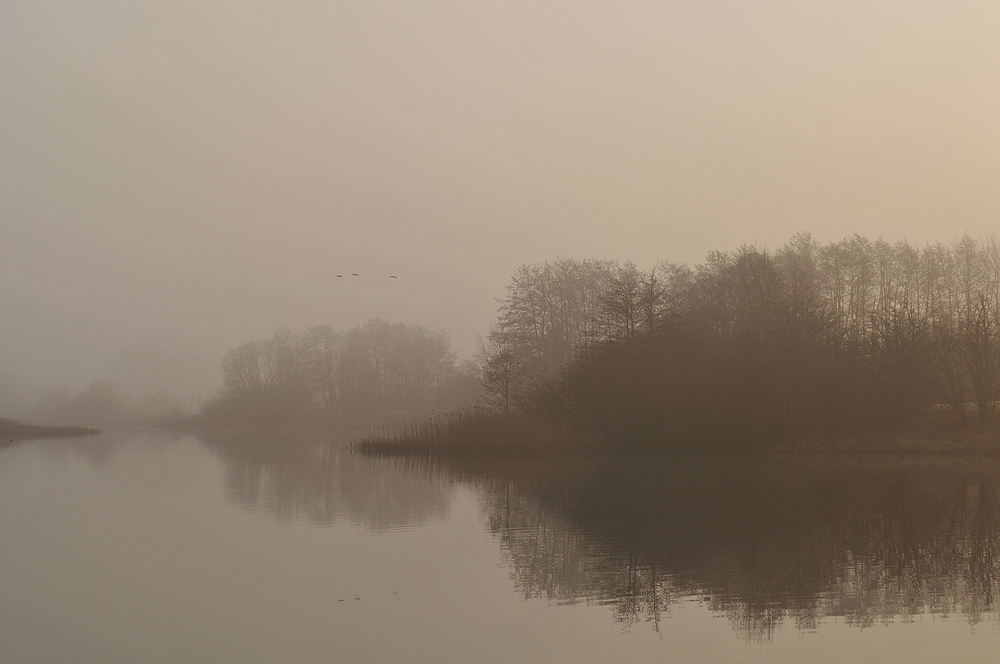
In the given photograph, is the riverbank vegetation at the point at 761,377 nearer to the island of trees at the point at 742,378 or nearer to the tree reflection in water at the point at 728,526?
the island of trees at the point at 742,378

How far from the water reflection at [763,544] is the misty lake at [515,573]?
51 millimetres

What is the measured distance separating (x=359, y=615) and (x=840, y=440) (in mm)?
29521

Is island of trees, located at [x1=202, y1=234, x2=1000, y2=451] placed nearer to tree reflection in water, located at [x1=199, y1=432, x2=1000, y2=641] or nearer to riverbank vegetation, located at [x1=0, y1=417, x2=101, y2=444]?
tree reflection in water, located at [x1=199, y1=432, x2=1000, y2=641]

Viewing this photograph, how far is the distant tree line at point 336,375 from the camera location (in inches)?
3467

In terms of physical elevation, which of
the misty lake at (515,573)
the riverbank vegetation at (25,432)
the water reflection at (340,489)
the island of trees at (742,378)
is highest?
the island of trees at (742,378)

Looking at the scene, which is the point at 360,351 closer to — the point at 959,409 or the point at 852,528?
the point at 959,409

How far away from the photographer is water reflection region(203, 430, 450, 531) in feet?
57.7

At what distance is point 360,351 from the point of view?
9512 cm

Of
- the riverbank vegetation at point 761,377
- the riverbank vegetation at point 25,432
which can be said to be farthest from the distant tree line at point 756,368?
the riverbank vegetation at point 25,432

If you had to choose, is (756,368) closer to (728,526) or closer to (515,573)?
(728,526)

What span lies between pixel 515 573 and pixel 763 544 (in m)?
4.00

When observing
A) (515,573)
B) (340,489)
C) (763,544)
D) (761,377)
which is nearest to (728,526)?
(763,544)

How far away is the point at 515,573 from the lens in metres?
11.4

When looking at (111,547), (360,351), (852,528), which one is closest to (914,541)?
(852,528)
